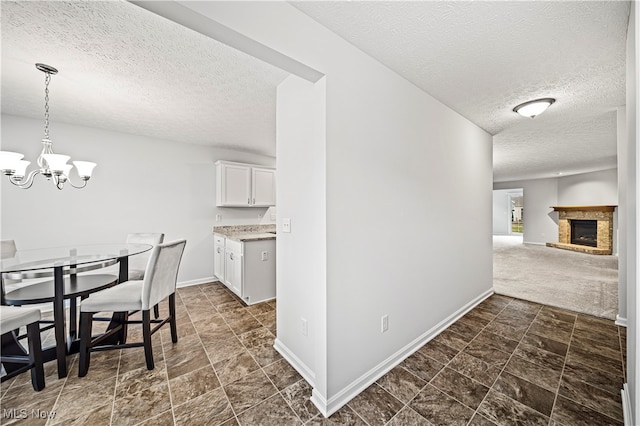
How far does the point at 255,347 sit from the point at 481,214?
3.27m

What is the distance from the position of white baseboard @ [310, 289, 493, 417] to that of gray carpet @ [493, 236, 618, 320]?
1858mm

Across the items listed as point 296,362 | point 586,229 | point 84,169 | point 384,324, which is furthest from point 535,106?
point 586,229

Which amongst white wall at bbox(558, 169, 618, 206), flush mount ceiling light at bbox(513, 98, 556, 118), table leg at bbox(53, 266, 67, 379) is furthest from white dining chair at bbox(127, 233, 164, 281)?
white wall at bbox(558, 169, 618, 206)

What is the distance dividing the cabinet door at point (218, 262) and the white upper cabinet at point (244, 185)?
0.81 m

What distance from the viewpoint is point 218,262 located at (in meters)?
4.14

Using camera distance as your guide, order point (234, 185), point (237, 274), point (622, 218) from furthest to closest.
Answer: point (234, 185), point (237, 274), point (622, 218)

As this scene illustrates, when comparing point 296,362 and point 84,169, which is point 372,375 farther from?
point 84,169

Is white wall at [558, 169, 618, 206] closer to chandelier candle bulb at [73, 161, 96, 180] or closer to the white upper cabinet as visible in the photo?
the white upper cabinet

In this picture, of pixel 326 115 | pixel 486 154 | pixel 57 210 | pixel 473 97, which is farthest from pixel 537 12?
pixel 57 210

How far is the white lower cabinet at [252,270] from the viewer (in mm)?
3207

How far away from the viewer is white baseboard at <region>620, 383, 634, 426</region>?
1.37m

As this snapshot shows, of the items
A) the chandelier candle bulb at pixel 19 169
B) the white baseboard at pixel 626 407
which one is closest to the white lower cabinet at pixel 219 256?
the chandelier candle bulb at pixel 19 169

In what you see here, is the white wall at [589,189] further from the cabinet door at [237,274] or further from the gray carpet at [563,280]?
the cabinet door at [237,274]

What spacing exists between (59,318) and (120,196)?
7.39 feet
